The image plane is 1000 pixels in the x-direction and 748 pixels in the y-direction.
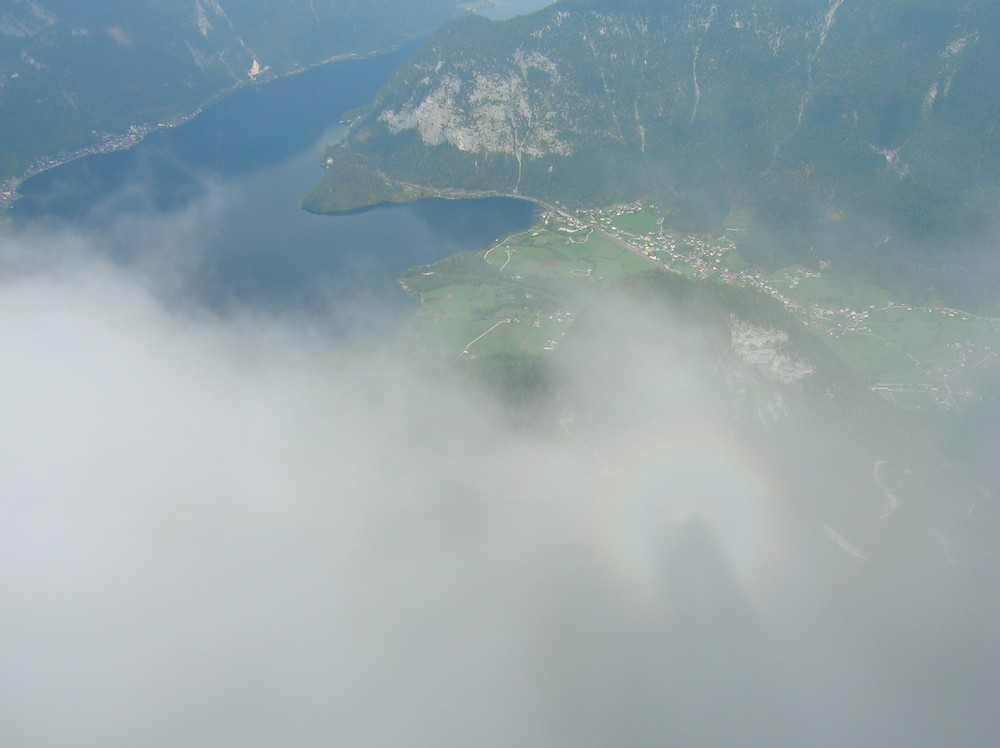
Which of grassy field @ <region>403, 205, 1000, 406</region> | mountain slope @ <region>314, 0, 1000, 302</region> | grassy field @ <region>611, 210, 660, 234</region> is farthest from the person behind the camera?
grassy field @ <region>611, 210, 660, 234</region>

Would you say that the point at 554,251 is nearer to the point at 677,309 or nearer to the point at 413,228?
the point at 413,228

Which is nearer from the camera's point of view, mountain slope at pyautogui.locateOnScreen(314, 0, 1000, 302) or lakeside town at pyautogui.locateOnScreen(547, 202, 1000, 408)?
lakeside town at pyautogui.locateOnScreen(547, 202, 1000, 408)

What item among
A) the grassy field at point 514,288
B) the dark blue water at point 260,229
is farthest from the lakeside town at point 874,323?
the dark blue water at point 260,229

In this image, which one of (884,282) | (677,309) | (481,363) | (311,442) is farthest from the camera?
(884,282)

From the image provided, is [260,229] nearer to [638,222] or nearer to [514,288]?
[514,288]

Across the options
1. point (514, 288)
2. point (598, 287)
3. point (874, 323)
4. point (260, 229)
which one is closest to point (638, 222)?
point (598, 287)

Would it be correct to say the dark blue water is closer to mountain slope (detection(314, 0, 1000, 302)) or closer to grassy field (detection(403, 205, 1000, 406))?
grassy field (detection(403, 205, 1000, 406))

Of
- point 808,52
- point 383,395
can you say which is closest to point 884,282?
point 808,52

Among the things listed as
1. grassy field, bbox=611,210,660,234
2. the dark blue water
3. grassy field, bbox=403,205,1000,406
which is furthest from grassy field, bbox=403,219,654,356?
the dark blue water
